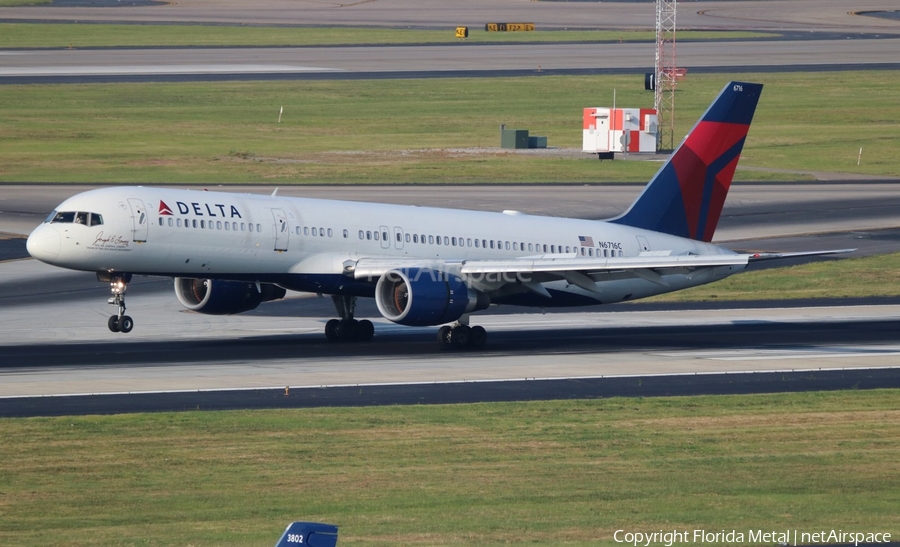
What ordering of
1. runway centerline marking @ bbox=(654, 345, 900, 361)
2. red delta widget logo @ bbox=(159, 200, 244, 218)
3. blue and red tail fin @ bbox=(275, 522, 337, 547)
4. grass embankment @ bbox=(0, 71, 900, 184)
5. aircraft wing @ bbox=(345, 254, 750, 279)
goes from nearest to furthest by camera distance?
blue and red tail fin @ bbox=(275, 522, 337, 547), red delta widget logo @ bbox=(159, 200, 244, 218), runway centerline marking @ bbox=(654, 345, 900, 361), aircraft wing @ bbox=(345, 254, 750, 279), grass embankment @ bbox=(0, 71, 900, 184)

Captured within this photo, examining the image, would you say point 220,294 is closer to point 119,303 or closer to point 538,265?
point 119,303

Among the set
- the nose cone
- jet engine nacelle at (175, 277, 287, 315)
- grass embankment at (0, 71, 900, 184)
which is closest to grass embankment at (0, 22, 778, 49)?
grass embankment at (0, 71, 900, 184)

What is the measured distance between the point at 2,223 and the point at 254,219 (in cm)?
3495

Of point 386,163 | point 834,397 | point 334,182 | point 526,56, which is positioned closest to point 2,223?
point 334,182

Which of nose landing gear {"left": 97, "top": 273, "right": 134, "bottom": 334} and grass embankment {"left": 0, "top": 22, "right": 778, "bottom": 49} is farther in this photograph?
grass embankment {"left": 0, "top": 22, "right": 778, "bottom": 49}

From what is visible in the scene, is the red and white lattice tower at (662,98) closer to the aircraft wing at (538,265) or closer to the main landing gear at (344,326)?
the main landing gear at (344,326)

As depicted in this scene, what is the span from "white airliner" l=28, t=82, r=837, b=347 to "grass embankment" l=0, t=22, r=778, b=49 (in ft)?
396

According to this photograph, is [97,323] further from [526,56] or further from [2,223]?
[526,56]

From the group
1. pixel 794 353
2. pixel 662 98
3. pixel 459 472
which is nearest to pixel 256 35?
pixel 662 98

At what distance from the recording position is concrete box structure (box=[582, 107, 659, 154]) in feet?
350

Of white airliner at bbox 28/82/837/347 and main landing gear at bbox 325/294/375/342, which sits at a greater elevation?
white airliner at bbox 28/82/837/347

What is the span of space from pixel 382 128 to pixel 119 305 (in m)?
77.7

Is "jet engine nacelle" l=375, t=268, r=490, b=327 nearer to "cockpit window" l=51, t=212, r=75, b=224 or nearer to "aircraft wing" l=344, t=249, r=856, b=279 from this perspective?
"aircraft wing" l=344, t=249, r=856, b=279

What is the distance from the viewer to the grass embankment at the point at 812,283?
5931cm
